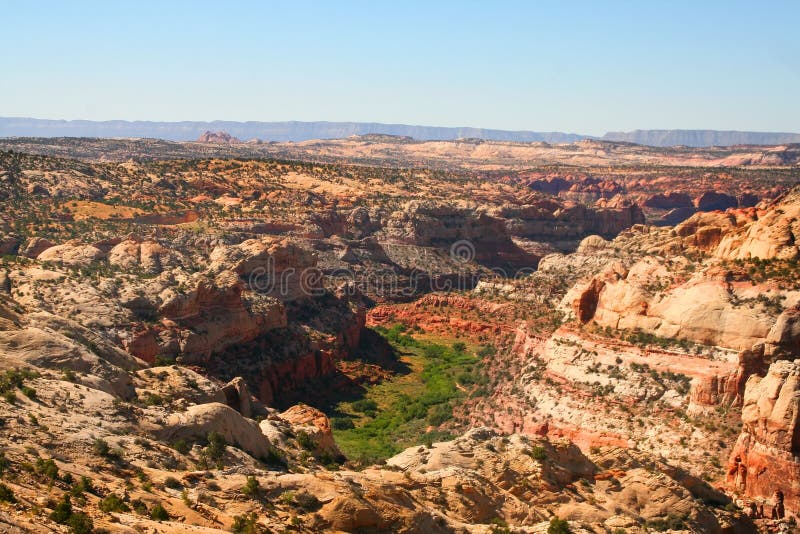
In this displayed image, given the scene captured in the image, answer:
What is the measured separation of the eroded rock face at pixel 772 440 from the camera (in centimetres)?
2978

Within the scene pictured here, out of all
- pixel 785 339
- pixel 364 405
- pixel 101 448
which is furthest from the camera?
pixel 364 405

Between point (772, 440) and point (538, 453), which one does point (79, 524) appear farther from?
point (772, 440)

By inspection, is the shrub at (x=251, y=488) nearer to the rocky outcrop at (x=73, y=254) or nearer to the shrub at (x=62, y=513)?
the shrub at (x=62, y=513)

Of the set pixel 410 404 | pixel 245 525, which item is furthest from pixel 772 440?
pixel 410 404

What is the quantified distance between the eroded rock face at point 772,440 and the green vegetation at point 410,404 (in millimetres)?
15645

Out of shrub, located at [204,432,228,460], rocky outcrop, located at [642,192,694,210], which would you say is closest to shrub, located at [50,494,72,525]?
shrub, located at [204,432,228,460]

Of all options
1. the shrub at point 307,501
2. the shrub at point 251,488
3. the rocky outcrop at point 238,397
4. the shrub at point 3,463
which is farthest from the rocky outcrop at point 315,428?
the shrub at point 3,463

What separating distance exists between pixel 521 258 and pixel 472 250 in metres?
6.78

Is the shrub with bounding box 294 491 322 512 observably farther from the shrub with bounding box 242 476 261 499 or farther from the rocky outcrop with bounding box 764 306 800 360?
the rocky outcrop with bounding box 764 306 800 360

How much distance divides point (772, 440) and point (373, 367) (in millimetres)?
34871

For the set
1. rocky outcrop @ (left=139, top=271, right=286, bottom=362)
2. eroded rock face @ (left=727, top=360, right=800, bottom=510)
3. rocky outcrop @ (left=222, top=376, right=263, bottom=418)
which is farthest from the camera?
rocky outcrop @ (left=139, top=271, right=286, bottom=362)

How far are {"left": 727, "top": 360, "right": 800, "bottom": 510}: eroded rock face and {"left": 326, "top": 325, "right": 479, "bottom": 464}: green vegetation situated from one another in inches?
616

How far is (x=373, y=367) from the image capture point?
202 feet

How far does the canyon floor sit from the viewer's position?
809 inches
